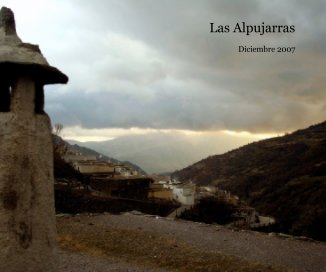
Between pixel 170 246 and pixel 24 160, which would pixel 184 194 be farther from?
pixel 24 160

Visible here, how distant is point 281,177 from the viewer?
75500 millimetres

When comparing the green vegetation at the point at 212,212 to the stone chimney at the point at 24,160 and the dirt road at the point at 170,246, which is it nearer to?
the dirt road at the point at 170,246

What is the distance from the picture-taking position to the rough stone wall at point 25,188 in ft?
15.4

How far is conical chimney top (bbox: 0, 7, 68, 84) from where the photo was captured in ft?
15.9

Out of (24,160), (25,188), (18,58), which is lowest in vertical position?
(25,188)

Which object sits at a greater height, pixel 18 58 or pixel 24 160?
pixel 18 58

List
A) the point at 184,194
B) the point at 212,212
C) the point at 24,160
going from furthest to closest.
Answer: the point at 184,194, the point at 212,212, the point at 24,160

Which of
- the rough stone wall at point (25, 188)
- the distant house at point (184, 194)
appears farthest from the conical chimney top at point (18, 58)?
the distant house at point (184, 194)

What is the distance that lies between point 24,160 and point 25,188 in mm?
299

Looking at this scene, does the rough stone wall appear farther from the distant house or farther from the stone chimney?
the distant house

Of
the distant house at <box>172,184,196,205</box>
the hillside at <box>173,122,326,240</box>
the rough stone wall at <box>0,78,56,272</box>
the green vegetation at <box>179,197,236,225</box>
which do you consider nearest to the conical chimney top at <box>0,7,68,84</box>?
the rough stone wall at <box>0,78,56,272</box>

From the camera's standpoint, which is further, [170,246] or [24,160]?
[170,246]

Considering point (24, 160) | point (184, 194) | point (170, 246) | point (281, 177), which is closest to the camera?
point (24, 160)

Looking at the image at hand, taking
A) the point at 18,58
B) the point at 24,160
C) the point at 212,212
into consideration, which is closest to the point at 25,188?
the point at 24,160
